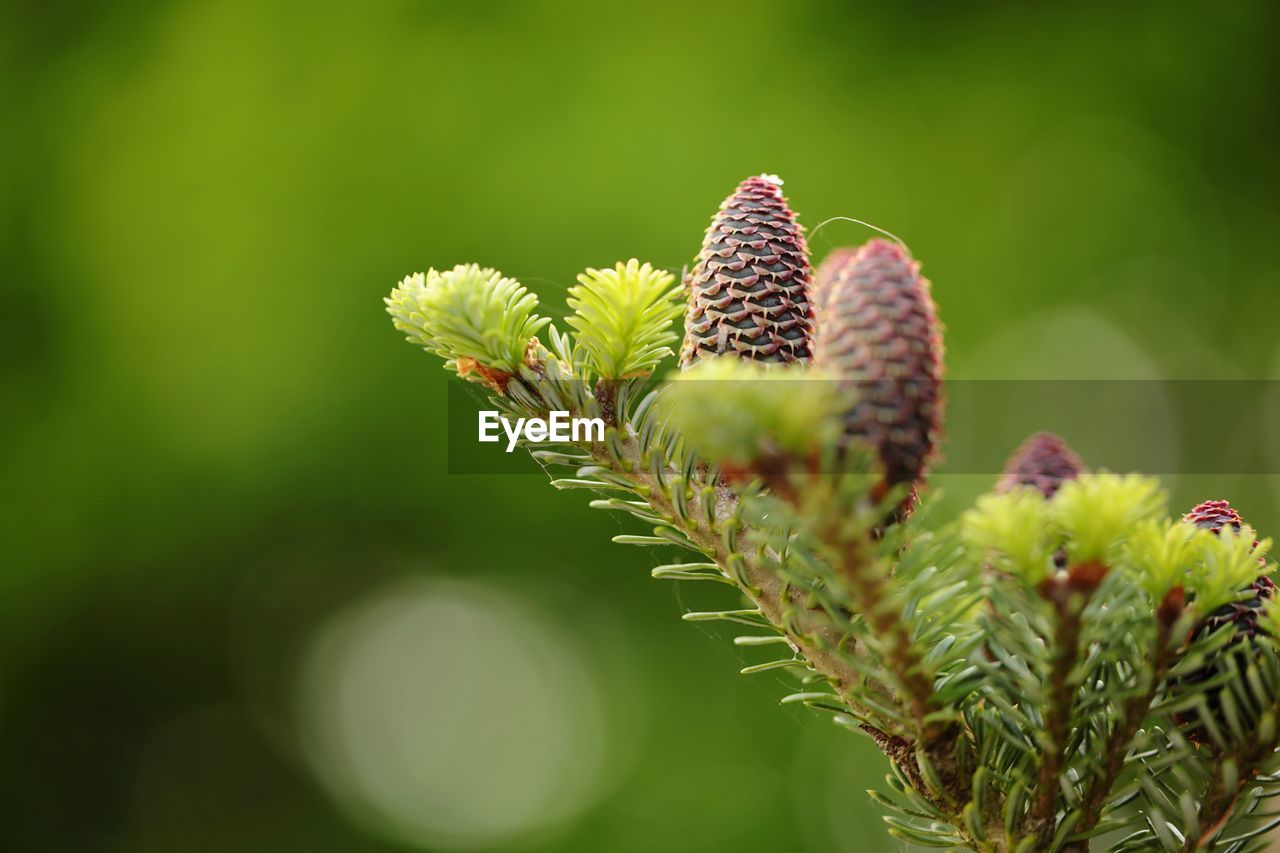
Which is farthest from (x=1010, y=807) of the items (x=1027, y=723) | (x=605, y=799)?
(x=605, y=799)

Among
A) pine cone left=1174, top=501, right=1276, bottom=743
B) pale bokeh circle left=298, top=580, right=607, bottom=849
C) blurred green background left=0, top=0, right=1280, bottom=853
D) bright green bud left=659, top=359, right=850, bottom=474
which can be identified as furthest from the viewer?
pale bokeh circle left=298, top=580, right=607, bottom=849

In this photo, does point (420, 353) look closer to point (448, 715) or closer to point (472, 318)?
point (448, 715)

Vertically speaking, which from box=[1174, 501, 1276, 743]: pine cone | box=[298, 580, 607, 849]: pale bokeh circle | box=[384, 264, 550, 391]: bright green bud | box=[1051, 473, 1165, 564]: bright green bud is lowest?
box=[298, 580, 607, 849]: pale bokeh circle

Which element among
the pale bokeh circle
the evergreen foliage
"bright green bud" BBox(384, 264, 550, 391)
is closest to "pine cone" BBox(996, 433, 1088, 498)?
the evergreen foliage

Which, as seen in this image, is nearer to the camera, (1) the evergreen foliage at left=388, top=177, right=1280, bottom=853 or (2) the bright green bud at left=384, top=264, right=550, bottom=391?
(1) the evergreen foliage at left=388, top=177, right=1280, bottom=853

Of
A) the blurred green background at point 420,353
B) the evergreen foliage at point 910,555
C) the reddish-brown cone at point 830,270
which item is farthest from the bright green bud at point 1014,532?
the blurred green background at point 420,353

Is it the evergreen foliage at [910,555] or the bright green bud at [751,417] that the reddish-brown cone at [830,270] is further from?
the bright green bud at [751,417]

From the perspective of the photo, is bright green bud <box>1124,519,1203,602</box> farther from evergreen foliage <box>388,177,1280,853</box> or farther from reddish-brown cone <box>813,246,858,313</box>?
reddish-brown cone <box>813,246,858,313</box>

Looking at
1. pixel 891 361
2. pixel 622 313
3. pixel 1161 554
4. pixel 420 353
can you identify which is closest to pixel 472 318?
pixel 622 313
